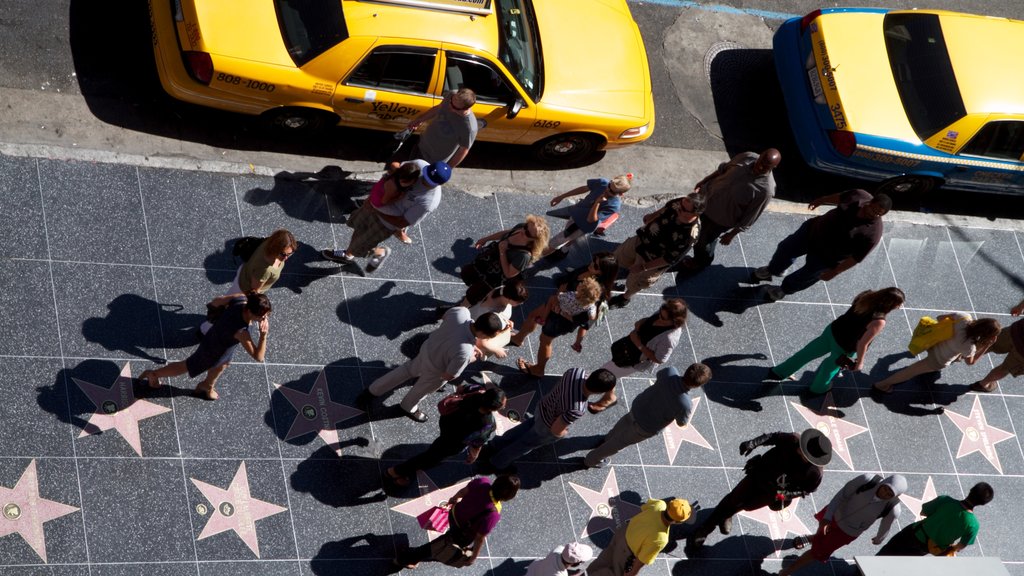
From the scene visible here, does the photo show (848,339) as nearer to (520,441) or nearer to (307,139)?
(520,441)

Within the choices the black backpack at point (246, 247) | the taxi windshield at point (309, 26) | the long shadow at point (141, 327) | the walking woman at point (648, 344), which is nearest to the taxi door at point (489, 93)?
the taxi windshield at point (309, 26)

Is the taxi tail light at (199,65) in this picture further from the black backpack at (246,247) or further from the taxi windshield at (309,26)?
the black backpack at (246,247)

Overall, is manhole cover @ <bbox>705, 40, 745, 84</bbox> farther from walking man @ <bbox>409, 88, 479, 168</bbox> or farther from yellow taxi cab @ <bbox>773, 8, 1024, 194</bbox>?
walking man @ <bbox>409, 88, 479, 168</bbox>

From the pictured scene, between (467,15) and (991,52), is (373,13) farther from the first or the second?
(991,52)

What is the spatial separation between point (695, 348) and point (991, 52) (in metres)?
5.83

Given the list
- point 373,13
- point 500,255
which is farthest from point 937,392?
point 373,13

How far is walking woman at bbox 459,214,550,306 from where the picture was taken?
33.4 ft

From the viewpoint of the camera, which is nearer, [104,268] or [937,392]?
[104,268]

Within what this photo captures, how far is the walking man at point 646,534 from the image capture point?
855 centimetres

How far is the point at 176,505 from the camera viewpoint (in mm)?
9109

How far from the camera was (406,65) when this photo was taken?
11.6 metres

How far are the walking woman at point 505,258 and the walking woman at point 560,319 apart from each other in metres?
0.45

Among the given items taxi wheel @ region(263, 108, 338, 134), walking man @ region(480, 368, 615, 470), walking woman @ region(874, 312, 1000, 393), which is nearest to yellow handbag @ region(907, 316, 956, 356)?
walking woman @ region(874, 312, 1000, 393)

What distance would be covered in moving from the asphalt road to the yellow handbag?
257 cm
